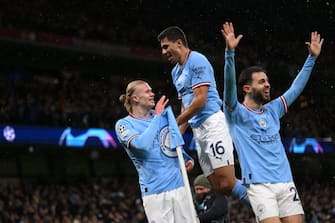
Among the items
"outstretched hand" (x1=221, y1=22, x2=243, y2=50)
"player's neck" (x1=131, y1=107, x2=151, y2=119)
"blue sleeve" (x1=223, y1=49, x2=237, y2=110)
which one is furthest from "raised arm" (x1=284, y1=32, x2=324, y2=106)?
"player's neck" (x1=131, y1=107, x2=151, y2=119)

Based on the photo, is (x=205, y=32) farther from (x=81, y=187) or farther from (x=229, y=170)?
(x=229, y=170)

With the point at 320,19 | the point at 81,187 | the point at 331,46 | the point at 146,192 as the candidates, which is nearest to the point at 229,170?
the point at 146,192

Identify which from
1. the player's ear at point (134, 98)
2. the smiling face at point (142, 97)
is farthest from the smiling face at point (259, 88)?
the player's ear at point (134, 98)

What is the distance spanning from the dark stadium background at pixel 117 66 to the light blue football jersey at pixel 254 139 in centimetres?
1221

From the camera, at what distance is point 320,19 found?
1941cm

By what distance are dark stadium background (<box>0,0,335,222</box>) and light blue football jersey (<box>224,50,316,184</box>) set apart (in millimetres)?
12213

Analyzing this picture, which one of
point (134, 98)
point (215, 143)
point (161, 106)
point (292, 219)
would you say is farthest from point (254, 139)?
point (134, 98)

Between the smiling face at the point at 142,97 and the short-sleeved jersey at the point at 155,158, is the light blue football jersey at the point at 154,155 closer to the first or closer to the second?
the short-sleeved jersey at the point at 155,158

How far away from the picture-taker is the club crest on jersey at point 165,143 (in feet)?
19.4

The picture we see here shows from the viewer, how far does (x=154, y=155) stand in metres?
5.88

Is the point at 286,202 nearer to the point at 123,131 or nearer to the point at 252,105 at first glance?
the point at 252,105

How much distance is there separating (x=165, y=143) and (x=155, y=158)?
16 centimetres

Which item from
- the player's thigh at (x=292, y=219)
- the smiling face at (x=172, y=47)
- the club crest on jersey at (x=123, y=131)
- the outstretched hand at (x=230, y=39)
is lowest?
the player's thigh at (x=292, y=219)

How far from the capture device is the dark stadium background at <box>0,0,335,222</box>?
66.8 ft
